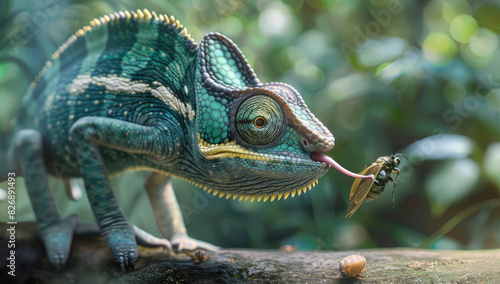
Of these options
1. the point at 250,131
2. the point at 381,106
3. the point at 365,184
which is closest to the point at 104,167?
the point at 250,131

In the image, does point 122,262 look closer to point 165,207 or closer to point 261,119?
point 165,207

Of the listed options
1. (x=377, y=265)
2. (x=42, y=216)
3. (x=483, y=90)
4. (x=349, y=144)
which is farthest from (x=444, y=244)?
(x=42, y=216)

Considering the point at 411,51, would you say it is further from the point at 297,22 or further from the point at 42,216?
the point at 42,216

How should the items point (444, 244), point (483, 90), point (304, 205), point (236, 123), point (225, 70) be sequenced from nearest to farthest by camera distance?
point (236, 123) < point (225, 70) < point (444, 244) < point (483, 90) < point (304, 205)

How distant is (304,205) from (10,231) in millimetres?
1804

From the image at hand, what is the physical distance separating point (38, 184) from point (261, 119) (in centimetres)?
106

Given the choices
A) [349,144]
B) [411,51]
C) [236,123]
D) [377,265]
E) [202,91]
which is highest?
[411,51]

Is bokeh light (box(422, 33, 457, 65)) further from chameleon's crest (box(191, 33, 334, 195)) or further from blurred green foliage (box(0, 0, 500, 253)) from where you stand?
chameleon's crest (box(191, 33, 334, 195))

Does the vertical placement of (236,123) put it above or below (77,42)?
below

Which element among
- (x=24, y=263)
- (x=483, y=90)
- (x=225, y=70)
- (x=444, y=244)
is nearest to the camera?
(x=225, y=70)

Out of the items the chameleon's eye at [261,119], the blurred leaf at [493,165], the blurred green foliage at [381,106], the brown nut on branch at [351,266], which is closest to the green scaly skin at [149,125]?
the chameleon's eye at [261,119]

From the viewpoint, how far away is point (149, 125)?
5.14ft

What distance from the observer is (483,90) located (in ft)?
8.78

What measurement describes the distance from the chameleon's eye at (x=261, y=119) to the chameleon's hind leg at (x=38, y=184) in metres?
0.91
